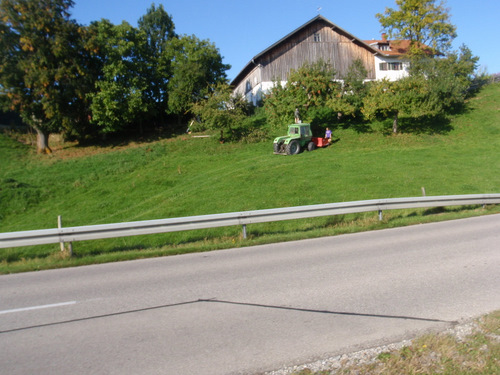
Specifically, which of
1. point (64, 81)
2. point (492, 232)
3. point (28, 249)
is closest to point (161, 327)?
point (492, 232)

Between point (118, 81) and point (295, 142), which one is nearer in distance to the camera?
point (295, 142)

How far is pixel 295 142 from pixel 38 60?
821 inches

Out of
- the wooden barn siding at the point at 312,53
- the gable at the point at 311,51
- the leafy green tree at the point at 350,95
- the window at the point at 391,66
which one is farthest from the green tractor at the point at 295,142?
the window at the point at 391,66

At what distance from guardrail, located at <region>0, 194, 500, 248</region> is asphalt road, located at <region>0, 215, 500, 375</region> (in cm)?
121

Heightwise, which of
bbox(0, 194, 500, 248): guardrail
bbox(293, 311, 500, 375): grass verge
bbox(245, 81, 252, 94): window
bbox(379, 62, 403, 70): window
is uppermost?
bbox(379, 62, 403, 70): window

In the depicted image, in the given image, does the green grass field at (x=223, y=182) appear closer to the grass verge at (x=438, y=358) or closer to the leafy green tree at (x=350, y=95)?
the leafy green tree at (x=350, y=95)

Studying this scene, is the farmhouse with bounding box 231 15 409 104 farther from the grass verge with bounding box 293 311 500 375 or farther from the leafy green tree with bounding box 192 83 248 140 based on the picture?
the grass verge with bounding box 293 311 500 375

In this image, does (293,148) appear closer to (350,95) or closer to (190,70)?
(350,95)

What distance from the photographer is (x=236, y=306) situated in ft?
18.9

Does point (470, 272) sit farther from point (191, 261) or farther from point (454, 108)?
point (454, 108)

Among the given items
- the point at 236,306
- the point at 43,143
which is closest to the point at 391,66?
the point at 43,143

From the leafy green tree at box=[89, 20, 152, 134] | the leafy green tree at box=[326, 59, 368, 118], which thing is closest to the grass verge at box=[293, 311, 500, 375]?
the leafy green tree at box=[326, 59, 368, 118]

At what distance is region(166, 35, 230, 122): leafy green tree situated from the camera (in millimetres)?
35844

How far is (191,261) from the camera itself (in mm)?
8719
